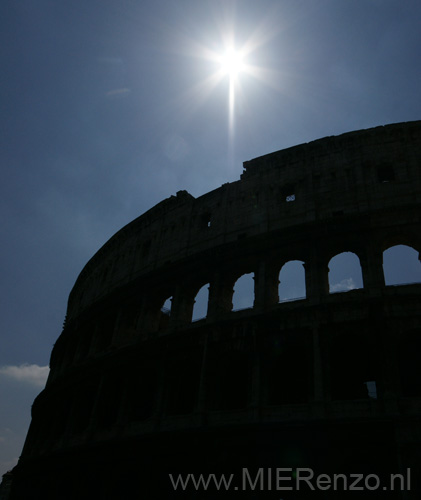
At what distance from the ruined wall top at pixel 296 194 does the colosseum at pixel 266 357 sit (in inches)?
3.0

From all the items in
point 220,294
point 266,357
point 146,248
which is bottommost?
point 266,357

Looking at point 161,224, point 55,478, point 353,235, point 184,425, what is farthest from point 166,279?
point 55,478

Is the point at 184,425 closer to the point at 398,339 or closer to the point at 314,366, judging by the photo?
the point at 314,366

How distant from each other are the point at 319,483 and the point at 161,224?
1708 cm

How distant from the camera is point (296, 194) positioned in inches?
808

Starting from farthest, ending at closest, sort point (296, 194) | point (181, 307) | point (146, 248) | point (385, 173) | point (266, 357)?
1. point (146, 248)
2. point (181, 307)
3. point (296, 194)
4. point (385, 173)
5. point (266, 357)

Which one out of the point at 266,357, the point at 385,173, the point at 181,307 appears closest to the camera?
the point at 266,357

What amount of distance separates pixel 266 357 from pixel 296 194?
27.0 feet

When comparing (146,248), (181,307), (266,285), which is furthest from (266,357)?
(146,248)

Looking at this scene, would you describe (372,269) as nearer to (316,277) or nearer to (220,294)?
(316,277)

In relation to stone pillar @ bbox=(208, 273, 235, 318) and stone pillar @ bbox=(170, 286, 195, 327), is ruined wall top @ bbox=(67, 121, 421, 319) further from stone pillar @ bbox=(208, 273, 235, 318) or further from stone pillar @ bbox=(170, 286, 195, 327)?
stone pillar @ bbox=(170, 286, 195, 327)

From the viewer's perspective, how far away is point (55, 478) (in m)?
21.4

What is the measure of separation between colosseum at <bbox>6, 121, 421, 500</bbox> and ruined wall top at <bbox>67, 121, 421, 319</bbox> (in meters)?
0.08

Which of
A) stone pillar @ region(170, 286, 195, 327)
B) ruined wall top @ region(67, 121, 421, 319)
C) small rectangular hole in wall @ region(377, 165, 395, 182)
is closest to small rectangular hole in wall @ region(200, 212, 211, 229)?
ruined wall top @ region(67, 121, 421, 319)
